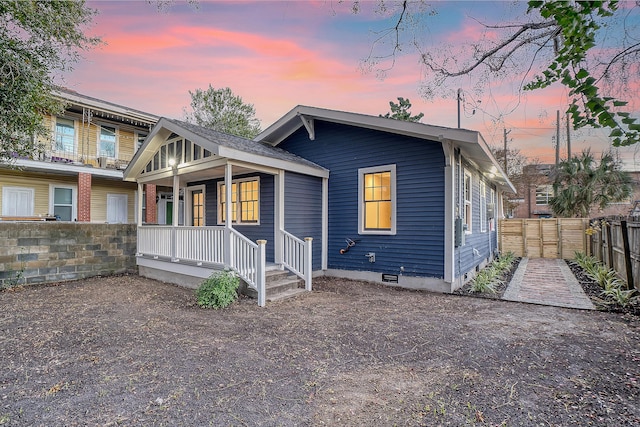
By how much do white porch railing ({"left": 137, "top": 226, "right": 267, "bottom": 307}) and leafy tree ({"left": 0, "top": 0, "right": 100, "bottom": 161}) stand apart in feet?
11.1

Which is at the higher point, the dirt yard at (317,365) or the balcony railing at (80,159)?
the balcony railing at (80,159)

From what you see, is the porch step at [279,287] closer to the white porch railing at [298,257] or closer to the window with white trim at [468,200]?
the white porch railing at [298,257]

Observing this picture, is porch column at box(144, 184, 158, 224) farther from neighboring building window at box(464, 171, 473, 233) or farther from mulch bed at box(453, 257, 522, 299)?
mulch bed at box(453, 257, 522, 299)

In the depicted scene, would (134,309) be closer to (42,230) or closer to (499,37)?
(42,230)

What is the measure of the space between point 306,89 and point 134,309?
722cm

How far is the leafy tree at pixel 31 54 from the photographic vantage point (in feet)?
17.7

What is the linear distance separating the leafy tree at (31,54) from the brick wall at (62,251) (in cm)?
211

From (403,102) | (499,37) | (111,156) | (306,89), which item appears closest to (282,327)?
(499,37)

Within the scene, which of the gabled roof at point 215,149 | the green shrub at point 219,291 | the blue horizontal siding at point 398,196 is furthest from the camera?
the blue horizontal siding at point 398,196

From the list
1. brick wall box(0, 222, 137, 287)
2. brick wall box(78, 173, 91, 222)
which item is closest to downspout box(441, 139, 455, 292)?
brick wall box(0, 222, 137, 287)

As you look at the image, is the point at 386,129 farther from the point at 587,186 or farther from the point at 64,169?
the point at 587,186

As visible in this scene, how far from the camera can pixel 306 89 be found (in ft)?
30.8

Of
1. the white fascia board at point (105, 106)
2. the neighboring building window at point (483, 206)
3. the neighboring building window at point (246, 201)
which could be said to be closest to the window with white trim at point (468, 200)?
the neighboring building window at point (483, 206)

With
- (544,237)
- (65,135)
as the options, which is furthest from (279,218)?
(544,237)
